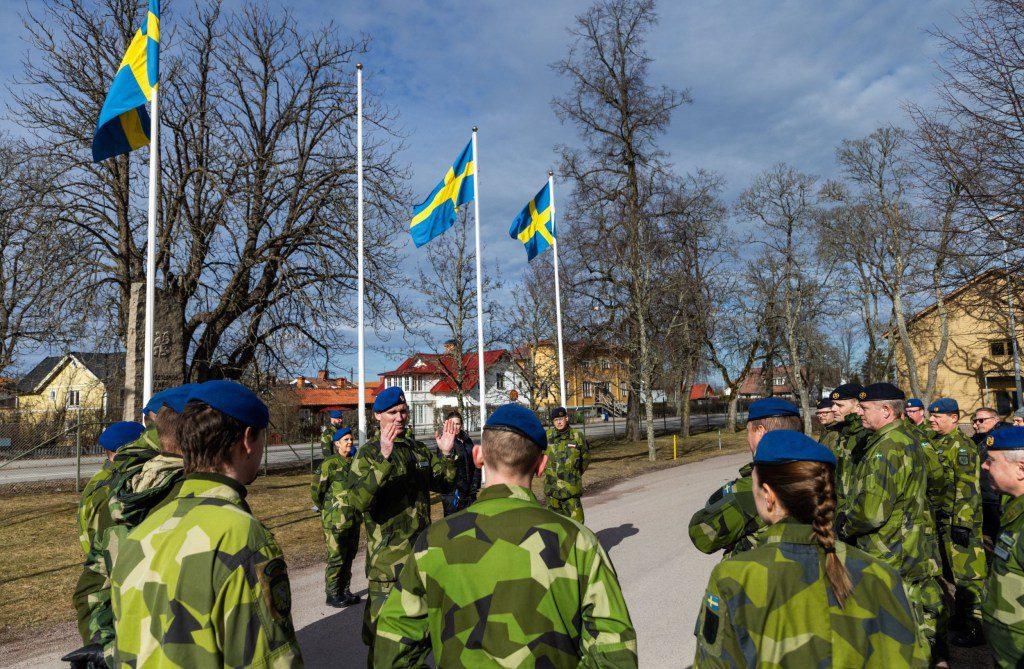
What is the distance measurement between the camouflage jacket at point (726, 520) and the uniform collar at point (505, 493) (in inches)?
37.9

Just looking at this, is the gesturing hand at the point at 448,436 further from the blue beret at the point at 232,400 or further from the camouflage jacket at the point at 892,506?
the camouflage jacket at the point at 892,506

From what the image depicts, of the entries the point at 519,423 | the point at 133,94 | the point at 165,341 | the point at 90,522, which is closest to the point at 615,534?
the point at 90,522

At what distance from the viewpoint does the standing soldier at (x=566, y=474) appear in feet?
26.7

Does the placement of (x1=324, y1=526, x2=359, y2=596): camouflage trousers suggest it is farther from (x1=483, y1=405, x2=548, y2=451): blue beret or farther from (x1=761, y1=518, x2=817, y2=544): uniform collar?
(x1=761, y1=518, x2=817, y2=544): uniform collar

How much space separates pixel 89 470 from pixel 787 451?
873 inches

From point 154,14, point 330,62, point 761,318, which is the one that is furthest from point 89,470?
point 761,318

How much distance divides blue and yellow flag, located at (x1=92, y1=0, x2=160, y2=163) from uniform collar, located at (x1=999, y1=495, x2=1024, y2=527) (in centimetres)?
1010

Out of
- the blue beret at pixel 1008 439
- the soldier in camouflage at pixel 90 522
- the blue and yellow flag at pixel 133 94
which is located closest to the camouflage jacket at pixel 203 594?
the soldier in camouflage at pixel 90 522

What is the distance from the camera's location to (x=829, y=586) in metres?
2.08

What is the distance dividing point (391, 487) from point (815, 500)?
3167mm

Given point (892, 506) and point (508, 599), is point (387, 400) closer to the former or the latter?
point (508, 599)

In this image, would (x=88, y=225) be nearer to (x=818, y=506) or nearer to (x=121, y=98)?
(x=121, y=98)

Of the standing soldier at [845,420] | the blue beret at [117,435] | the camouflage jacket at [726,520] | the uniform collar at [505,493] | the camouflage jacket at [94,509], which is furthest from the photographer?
the standing soldier at [845,420]

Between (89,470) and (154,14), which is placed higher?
(154,14)
